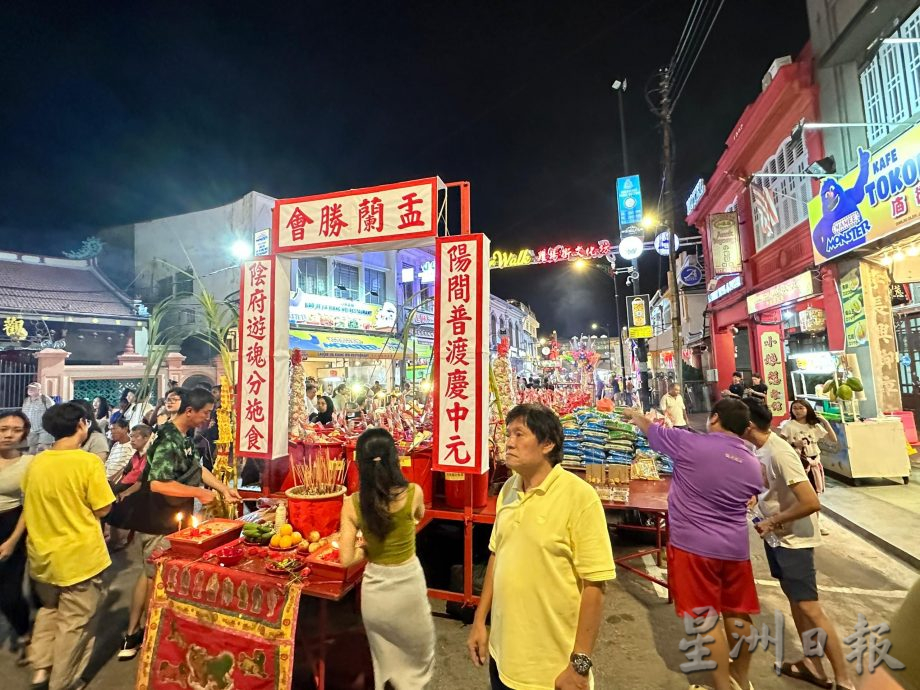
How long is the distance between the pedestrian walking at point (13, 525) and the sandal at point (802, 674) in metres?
5.77

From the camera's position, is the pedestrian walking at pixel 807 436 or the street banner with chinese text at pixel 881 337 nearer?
the pedestrian walking at pixel 807 436

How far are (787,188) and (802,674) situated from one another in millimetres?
12621

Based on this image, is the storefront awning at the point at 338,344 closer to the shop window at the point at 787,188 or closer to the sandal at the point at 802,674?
the shop window at the point at 787,188

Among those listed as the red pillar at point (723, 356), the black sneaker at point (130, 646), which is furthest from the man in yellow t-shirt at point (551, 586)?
the red pillar at point (723, 356)

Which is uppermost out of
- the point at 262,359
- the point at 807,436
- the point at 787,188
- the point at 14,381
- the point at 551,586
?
the point at 787,188

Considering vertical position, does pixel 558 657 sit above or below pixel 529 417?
below

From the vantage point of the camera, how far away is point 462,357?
3.93 metres

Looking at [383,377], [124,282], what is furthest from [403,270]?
[124,282]

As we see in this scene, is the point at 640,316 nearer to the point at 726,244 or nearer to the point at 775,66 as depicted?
the point at 726,244

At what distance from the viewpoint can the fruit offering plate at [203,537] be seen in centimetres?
316

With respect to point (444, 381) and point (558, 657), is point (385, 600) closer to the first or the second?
point (558, 657)

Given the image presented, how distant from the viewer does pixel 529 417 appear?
6.96ft

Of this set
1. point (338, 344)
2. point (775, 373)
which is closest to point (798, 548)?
point (775, 373)

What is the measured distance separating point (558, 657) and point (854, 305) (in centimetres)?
1015
